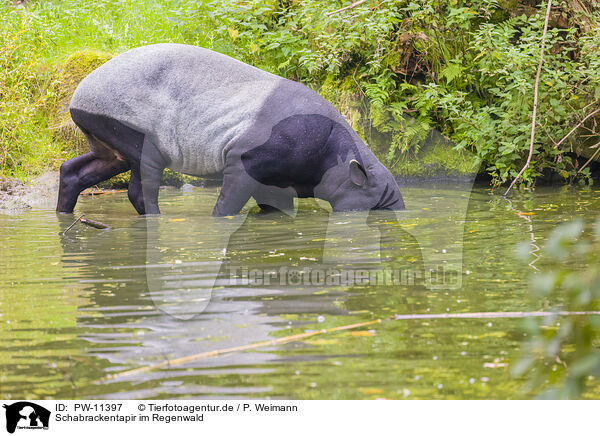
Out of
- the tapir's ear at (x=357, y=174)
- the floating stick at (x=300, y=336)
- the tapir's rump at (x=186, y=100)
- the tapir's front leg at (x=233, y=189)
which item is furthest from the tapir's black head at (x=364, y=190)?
the floating stick at (x=300, y=336)

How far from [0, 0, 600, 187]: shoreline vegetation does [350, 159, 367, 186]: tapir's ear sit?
6.96 feet

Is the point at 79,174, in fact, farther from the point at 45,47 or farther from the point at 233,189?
the point at 45,47

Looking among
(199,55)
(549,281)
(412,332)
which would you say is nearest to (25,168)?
(199,55)

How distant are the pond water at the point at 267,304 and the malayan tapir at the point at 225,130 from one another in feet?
1.71

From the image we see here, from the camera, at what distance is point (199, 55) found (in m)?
6.88

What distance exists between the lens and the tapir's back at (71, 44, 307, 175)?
262 inches

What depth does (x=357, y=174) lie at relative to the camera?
6.77 metres

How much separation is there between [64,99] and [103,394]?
7905 millimetres

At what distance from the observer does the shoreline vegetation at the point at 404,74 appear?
841 cm

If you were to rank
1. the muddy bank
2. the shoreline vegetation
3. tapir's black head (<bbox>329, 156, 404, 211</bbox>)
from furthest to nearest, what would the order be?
the shoreline vegetation < the muddy bank < tapir's black head (<bbox>329, 156, 404, 211</bbox>)
